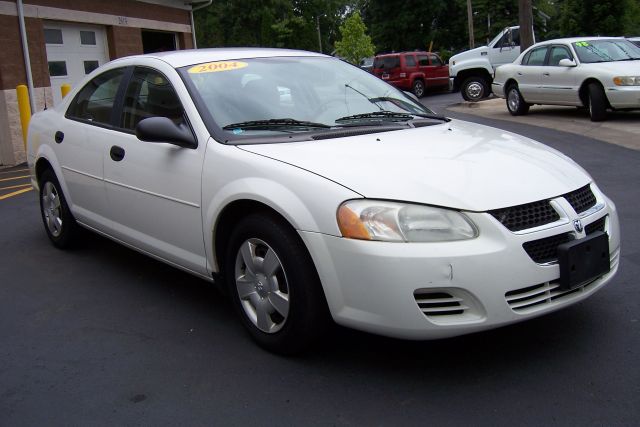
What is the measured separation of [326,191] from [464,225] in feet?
2.05

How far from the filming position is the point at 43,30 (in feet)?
43.2

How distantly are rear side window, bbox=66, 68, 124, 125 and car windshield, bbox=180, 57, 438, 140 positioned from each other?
34.7 inches

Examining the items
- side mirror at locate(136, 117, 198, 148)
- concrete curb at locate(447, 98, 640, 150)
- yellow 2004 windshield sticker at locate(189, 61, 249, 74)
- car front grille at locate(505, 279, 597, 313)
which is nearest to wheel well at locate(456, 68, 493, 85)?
concrete curb at locate(447, 98, 640, 150)

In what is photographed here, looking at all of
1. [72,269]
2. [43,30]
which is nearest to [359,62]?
[43,30]

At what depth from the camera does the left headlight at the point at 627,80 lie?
11297mm

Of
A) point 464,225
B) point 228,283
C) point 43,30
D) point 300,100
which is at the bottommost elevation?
point 228,283

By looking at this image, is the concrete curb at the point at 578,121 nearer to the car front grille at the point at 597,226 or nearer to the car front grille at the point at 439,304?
the car front grille at the point at 597,226

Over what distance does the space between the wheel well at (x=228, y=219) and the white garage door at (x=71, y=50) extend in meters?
10.8

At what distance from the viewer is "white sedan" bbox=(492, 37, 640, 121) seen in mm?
11523

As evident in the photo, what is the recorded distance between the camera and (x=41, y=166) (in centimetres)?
549

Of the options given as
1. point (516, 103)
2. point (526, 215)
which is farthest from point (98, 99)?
point (516, 103)

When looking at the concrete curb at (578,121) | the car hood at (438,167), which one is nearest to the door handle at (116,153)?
the car hood at (438,167)

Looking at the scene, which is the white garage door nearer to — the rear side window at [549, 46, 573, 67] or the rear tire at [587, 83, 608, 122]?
the rear side window at [549, 46, 573, 67]

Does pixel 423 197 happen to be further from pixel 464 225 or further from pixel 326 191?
pixel 326 191
